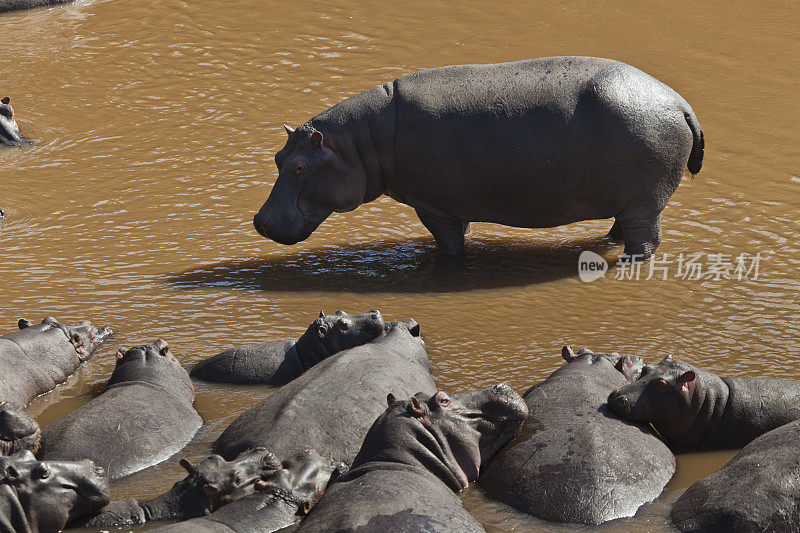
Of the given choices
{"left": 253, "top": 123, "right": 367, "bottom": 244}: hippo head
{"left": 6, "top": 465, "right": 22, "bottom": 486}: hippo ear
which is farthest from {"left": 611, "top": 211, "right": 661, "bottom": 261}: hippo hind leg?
{"left": 6, "top": 465, "right": 22, "bottom": 486}: hippo ear

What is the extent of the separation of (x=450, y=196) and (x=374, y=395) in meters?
2.85

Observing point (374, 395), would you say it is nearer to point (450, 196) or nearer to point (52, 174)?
point (450, 196)

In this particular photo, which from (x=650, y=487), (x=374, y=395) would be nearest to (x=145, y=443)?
(x=374, y=395)

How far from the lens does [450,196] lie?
8508mm

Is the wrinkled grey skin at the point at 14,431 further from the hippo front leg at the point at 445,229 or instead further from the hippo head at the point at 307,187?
the hippo front leg at the point at 445,229

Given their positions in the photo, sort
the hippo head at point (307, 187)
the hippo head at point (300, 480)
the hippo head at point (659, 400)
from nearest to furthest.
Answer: the hippo head at point (300, 480) → the hippo head at point (659, 400) → the hippo head at point (307, 187)

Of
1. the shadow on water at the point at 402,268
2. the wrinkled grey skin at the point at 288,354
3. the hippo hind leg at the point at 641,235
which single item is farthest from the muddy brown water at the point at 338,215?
the hippo hind leg at the point at 641,235

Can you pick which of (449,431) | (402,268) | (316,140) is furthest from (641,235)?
(449,431)

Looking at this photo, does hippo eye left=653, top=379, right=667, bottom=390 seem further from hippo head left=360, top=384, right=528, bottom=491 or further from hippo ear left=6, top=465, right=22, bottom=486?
hippo ear left=6, top=465, right=22, bottom=486

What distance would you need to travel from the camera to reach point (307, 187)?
8648 mm

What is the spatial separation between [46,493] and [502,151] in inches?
172

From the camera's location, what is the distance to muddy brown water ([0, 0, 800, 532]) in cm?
730

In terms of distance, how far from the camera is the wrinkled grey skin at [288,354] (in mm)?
6895

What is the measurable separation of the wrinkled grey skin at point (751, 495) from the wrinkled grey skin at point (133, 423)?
106 inches
